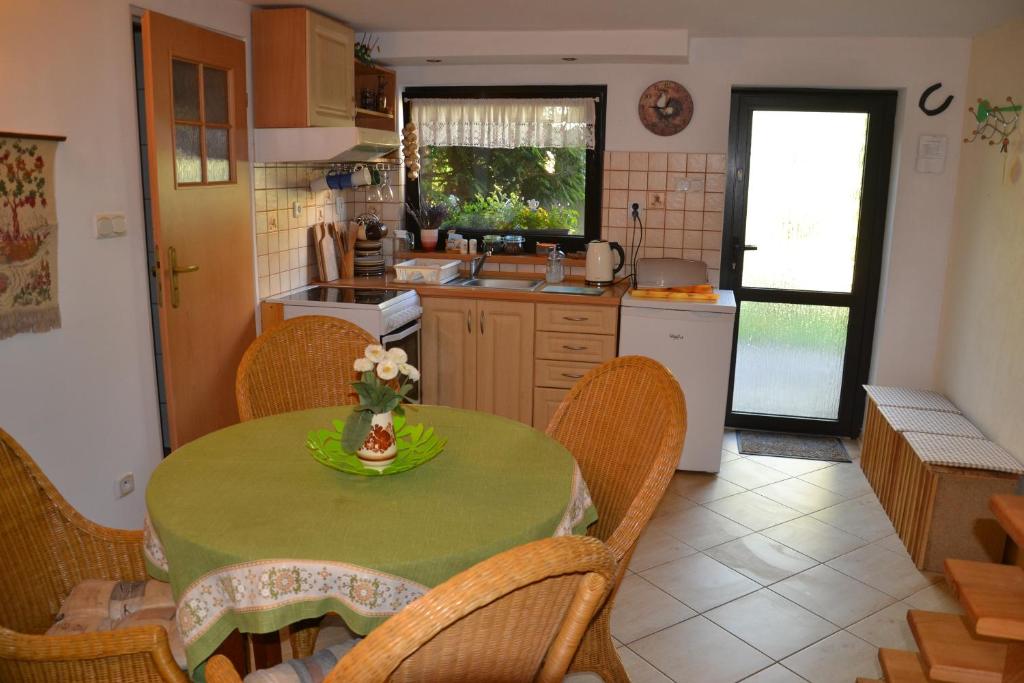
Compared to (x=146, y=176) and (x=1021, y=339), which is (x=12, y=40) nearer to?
(x=146, y=176)

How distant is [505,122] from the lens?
4586 mm

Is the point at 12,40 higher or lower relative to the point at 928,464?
higher

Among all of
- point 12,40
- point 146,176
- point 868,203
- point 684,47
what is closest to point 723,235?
point 868,203

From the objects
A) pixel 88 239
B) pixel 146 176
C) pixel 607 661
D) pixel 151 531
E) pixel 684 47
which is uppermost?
pixel 684 47

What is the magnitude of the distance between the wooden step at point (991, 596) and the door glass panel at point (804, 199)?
2417mm

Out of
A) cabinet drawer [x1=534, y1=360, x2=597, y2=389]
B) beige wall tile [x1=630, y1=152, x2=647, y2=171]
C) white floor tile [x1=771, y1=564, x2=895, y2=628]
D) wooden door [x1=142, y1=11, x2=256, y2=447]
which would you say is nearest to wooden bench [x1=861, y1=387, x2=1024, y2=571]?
white floor tile [x1=771, y1=564, x2=895, y2=628]

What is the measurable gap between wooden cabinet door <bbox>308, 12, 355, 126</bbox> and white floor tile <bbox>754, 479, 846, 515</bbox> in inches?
105

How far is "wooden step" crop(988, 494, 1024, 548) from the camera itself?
79.7 inches

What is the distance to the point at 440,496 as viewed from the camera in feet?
5.77

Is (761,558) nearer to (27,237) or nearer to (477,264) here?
(477,264)

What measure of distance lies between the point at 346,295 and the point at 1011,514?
291cm

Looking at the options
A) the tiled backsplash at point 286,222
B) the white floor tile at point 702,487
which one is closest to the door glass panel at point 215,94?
the tiled backsplash at point 286,222

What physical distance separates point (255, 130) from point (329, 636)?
224 cm

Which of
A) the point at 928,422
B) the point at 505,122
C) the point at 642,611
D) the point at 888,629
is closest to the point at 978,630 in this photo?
the point at 888,629
